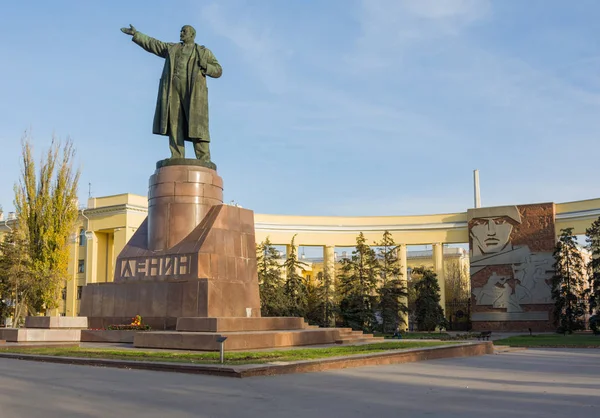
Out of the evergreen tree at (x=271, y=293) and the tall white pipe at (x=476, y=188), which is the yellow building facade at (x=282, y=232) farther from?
the evergreen tree at (x=271, y=293)

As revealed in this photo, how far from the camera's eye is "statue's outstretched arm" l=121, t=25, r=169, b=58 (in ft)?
55.4

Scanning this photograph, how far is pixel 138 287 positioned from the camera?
15.6 m

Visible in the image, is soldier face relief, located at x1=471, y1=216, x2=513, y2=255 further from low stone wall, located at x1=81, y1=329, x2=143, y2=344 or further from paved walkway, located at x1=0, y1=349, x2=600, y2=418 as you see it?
low stone wall, located at x1=81, y1=329, x2=143, y2=344

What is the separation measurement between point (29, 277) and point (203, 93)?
12916mm

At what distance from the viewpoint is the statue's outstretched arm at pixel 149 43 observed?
16898 mm

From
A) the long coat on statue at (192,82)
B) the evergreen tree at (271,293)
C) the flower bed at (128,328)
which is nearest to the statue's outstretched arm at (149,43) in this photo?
the long coat on statue at (192,82)

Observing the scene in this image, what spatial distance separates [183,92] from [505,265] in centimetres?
2450

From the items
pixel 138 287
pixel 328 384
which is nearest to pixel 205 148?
pixel 138 287

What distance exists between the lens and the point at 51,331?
15.7 meters

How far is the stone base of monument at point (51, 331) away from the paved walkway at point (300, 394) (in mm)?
5074

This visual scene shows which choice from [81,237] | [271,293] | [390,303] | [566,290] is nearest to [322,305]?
[271,293]

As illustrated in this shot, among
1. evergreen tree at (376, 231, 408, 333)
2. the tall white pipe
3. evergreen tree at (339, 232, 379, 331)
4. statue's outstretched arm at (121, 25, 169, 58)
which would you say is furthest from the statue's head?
the tall white pipe

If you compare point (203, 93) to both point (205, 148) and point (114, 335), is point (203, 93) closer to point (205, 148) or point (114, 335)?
point (205, 148)

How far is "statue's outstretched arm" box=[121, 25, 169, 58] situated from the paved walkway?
375 inches
